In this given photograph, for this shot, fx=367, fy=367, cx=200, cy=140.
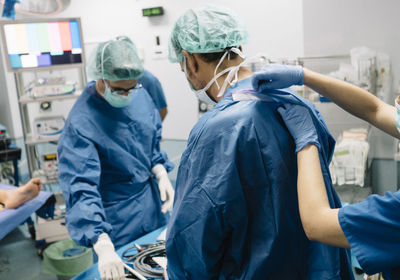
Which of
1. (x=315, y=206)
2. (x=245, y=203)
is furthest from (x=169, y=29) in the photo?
(x=315, y=206)

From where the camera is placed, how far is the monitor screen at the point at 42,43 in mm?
2986

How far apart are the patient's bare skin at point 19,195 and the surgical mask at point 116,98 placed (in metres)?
0.99

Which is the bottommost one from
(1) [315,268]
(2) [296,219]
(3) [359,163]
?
(3) [359,163]

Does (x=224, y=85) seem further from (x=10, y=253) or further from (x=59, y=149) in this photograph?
(x=10, y=253)

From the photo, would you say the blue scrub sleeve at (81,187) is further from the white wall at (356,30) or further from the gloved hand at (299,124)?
the white wall at (356,30)

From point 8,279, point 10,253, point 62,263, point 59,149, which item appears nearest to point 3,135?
point 10,253

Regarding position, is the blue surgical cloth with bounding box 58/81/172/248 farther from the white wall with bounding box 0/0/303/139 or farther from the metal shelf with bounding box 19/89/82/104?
the white wall with bounding box 0/0/303/139

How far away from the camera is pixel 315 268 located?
945 mm

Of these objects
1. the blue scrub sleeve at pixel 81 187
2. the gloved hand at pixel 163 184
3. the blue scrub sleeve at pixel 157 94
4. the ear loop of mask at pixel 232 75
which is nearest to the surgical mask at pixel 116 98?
the blue scrub sleeve at pixel 81 187

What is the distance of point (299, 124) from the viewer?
908 millimetres

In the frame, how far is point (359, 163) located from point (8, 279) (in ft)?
9.46

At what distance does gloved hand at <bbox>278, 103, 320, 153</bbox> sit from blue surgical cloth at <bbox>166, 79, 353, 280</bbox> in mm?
30

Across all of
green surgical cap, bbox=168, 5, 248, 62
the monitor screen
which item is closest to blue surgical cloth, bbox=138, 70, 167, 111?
the monitor screen

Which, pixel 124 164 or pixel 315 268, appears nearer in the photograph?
pixel 315 268
